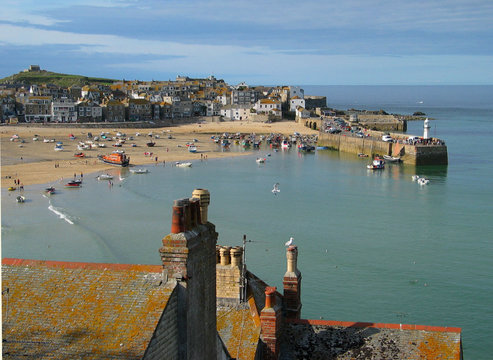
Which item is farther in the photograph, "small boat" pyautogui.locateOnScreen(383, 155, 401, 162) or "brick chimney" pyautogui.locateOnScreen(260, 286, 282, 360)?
"small boat" pyautogui.locateOnScreen(383, 155, 401, 162)

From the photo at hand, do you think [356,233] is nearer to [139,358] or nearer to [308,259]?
[308,259]

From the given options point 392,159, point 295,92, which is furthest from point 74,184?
point 295,92

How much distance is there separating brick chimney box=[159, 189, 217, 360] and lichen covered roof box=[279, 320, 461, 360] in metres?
3.63

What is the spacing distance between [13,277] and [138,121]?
351 feet

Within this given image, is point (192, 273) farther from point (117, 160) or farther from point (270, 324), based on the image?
point (117, 160)

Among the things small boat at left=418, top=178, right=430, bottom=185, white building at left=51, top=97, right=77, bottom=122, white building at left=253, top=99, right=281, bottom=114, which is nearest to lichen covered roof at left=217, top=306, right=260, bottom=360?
small boat at left=418, top=178, right=430, bottom=185

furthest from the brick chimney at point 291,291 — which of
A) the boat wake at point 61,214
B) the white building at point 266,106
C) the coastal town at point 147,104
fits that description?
the white building at point 266,106

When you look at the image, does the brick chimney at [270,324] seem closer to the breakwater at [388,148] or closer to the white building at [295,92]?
the breakwater at [388,148]

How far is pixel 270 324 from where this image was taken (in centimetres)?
964

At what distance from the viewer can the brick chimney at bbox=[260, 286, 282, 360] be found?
9.59m

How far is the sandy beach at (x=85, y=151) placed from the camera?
57.9m

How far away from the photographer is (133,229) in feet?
115

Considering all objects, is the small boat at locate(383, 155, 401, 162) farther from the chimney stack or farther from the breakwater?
the chimney stack

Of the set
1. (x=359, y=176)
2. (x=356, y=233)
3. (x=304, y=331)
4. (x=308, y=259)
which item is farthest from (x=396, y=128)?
(x=304, y=331)
